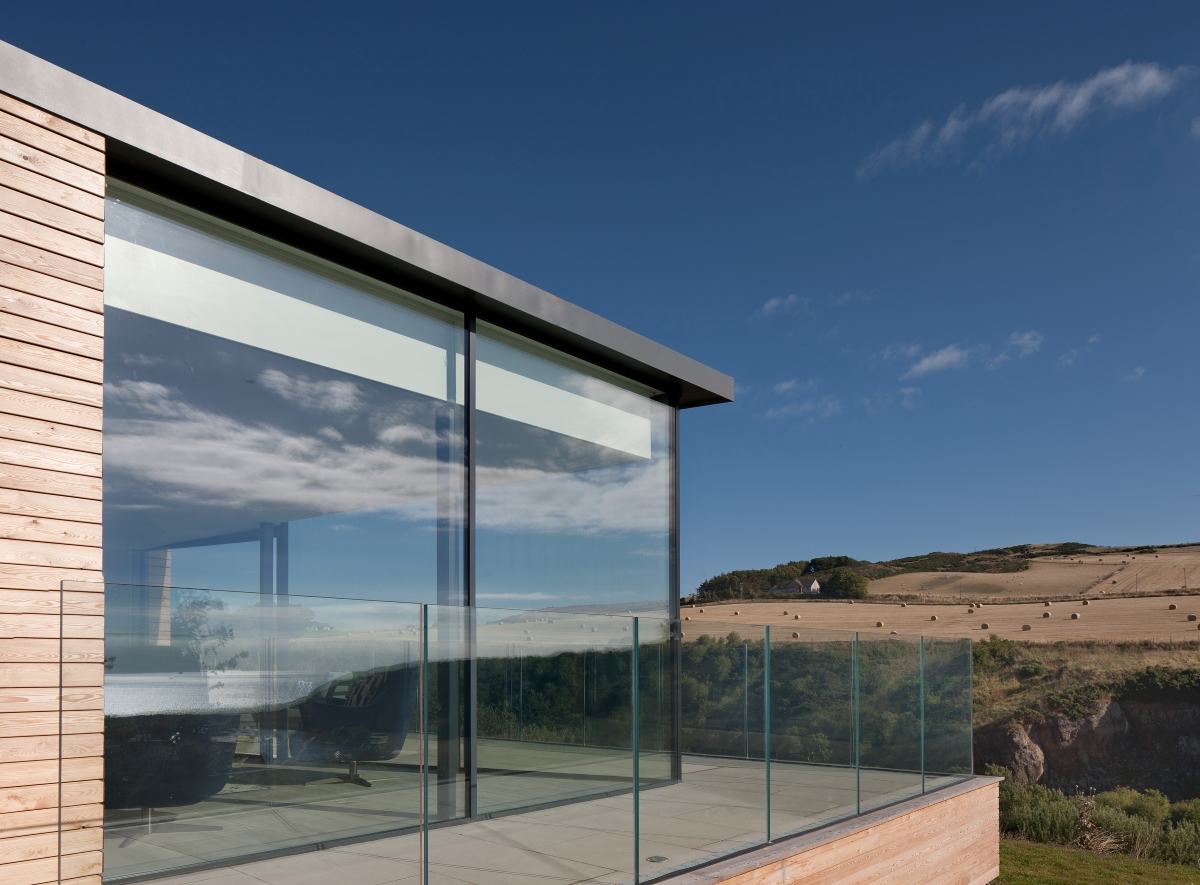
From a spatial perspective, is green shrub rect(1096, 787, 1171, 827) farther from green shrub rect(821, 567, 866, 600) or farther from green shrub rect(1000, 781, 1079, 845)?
green shrub rect(821, 567, 866, 600)

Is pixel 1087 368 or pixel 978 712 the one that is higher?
pixel 1087 368

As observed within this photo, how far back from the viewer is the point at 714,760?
5234mm

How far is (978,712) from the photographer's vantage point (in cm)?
2361

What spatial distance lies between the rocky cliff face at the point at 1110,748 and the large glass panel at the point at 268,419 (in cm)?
2000

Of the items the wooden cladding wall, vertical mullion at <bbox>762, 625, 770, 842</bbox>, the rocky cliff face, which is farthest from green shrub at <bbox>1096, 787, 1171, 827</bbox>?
the wooden cladding wall

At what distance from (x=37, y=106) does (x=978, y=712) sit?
2478 centimetres

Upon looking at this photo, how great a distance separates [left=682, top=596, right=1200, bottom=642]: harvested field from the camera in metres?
28.1

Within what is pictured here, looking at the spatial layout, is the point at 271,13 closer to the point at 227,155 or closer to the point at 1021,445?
the point at 227,155

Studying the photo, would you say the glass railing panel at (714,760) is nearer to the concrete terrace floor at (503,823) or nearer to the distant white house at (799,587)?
the concrete terrace floor at (503,823)

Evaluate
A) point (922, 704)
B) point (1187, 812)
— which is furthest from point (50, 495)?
point (1187, 812)

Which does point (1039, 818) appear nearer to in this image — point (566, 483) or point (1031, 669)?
point (566, 483)

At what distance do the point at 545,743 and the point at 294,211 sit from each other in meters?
3.10

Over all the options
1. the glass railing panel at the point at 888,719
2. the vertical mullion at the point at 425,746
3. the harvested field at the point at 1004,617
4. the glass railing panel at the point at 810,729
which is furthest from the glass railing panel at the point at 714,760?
the harvested field at the point at 1004,617

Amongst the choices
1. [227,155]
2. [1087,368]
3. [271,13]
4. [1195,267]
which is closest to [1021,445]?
[1087,368]
